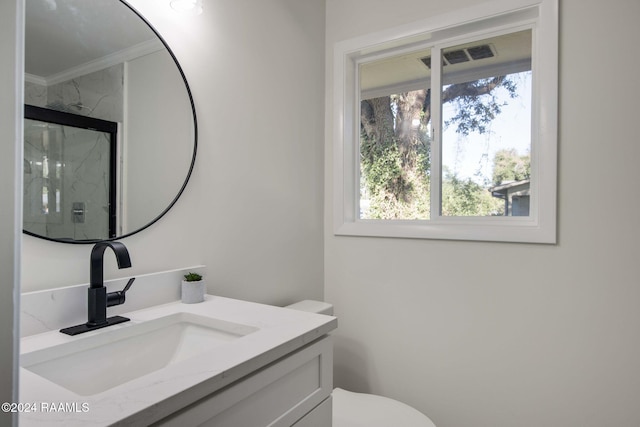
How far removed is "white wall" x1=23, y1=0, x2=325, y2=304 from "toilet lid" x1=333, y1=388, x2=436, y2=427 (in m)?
0.53

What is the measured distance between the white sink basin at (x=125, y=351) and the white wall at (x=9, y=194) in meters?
0.65

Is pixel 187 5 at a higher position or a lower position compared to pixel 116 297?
higher

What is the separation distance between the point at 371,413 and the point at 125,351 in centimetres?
103

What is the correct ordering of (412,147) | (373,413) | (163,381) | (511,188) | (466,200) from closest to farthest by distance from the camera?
(163,381) → (373,413) → (511,188) → (466,200) → (412,147)

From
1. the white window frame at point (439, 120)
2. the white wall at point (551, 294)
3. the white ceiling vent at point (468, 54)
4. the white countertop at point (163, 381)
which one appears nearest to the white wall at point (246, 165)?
the white window frame at point (439, 120)

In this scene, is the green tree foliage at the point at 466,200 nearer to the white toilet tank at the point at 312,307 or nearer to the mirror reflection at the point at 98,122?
the white toilet tank at the point at 312,307

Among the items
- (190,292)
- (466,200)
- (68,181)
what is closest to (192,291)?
(190,292)

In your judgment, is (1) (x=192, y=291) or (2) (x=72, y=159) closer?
(2) (x=72, y=159)

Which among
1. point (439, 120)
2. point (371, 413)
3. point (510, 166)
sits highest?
point (439, 120)

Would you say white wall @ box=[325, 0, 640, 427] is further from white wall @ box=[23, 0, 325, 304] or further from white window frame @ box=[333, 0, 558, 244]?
white wall @ box=[23, 0, 325, 304]

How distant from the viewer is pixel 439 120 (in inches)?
73.7

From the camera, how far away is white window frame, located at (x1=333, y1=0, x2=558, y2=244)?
1521 mm

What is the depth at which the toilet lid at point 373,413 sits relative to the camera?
4.73 feet

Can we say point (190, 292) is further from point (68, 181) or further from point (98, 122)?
point (98, 122)
